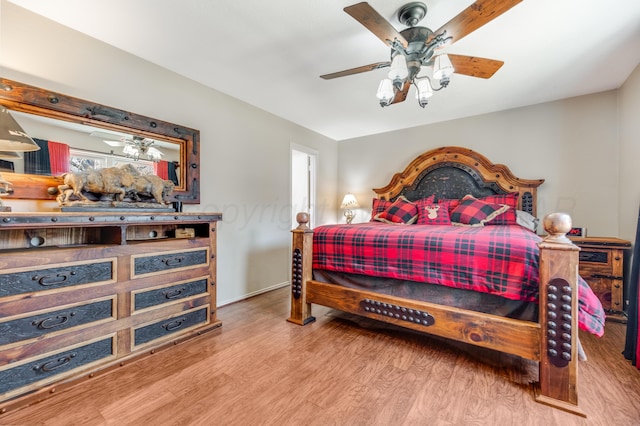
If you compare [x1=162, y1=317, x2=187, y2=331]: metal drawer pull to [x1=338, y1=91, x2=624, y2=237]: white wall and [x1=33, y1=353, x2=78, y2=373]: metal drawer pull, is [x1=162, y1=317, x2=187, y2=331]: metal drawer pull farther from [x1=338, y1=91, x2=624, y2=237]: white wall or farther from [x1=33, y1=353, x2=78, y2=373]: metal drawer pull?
[x1=338, y1=91, x2=624, y2=237]: white wall

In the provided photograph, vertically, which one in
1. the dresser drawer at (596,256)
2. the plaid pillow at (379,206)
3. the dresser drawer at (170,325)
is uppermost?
the plaid pillow at (379,206)

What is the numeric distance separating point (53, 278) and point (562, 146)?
4767 millimetres

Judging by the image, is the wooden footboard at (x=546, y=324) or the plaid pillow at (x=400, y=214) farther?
the plaid pillow at (x=400, y=214)

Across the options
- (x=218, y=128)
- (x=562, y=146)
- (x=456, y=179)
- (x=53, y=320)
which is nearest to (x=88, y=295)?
(x=53, y=320)

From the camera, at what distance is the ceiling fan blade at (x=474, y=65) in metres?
1.82

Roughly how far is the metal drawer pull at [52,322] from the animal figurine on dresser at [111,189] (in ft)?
2.13

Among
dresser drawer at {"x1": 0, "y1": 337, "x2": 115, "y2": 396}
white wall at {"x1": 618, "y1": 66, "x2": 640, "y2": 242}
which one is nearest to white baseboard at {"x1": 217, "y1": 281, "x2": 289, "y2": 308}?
dresser drawer at {"x1": 0, "y1": 337, "x2": 115, "y2": 396}

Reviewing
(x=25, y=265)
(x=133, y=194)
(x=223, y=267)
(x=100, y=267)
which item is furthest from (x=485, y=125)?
(x=25, y=265)

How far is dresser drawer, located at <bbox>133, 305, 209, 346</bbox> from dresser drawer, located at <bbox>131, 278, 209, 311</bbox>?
14 cm

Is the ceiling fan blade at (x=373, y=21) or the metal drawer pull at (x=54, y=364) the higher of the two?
the ceiling fan blade at (x=373, y=21)

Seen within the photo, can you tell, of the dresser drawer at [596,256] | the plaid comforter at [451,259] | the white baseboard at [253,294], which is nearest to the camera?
the plaid comforter at [451,259]

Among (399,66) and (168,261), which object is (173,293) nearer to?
(168,261)

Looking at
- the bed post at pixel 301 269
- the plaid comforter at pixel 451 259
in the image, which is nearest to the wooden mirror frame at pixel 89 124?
the bed post at pixel 301 269

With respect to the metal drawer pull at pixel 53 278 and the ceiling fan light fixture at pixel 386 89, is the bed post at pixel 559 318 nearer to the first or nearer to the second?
the ceiling fan light fixture at pixel 386 89
